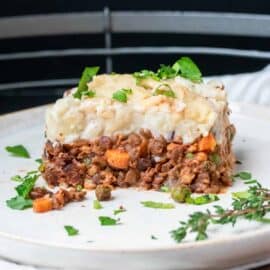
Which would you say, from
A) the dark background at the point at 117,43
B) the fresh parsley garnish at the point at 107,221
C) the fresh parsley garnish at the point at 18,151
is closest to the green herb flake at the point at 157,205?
the fresh parsley garnish at the point at 107,221

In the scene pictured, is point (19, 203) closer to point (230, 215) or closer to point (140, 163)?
point (140, 163)

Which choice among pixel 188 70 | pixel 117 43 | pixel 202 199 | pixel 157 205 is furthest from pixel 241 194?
pixel 117 43

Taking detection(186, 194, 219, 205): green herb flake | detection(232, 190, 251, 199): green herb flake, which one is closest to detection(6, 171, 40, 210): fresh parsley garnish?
detection(186, 194, 219, 205): green herb flake

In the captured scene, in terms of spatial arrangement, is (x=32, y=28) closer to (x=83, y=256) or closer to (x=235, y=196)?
(x=235, y=196)

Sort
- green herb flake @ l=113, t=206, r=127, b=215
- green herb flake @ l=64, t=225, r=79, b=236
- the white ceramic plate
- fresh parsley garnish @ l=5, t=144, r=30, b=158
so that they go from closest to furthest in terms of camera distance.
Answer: the white ceramic plate
green herb flake @ l=64, t=225, r=79, b=236
green herb flake @ l=113, t=206, r=127, b=215
fresh parsley garnish @ l=5, t=144, r=30, b=158

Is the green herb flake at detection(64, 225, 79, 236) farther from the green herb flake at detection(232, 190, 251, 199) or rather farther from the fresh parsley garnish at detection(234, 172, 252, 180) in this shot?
the fresh parsley garnish at detection(234, 172, 252, 180)

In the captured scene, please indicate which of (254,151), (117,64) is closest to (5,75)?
(117,64)

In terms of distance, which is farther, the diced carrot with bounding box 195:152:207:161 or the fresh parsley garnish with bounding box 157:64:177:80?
the fresh parsley garnish with bounding box 157:64:177:80
